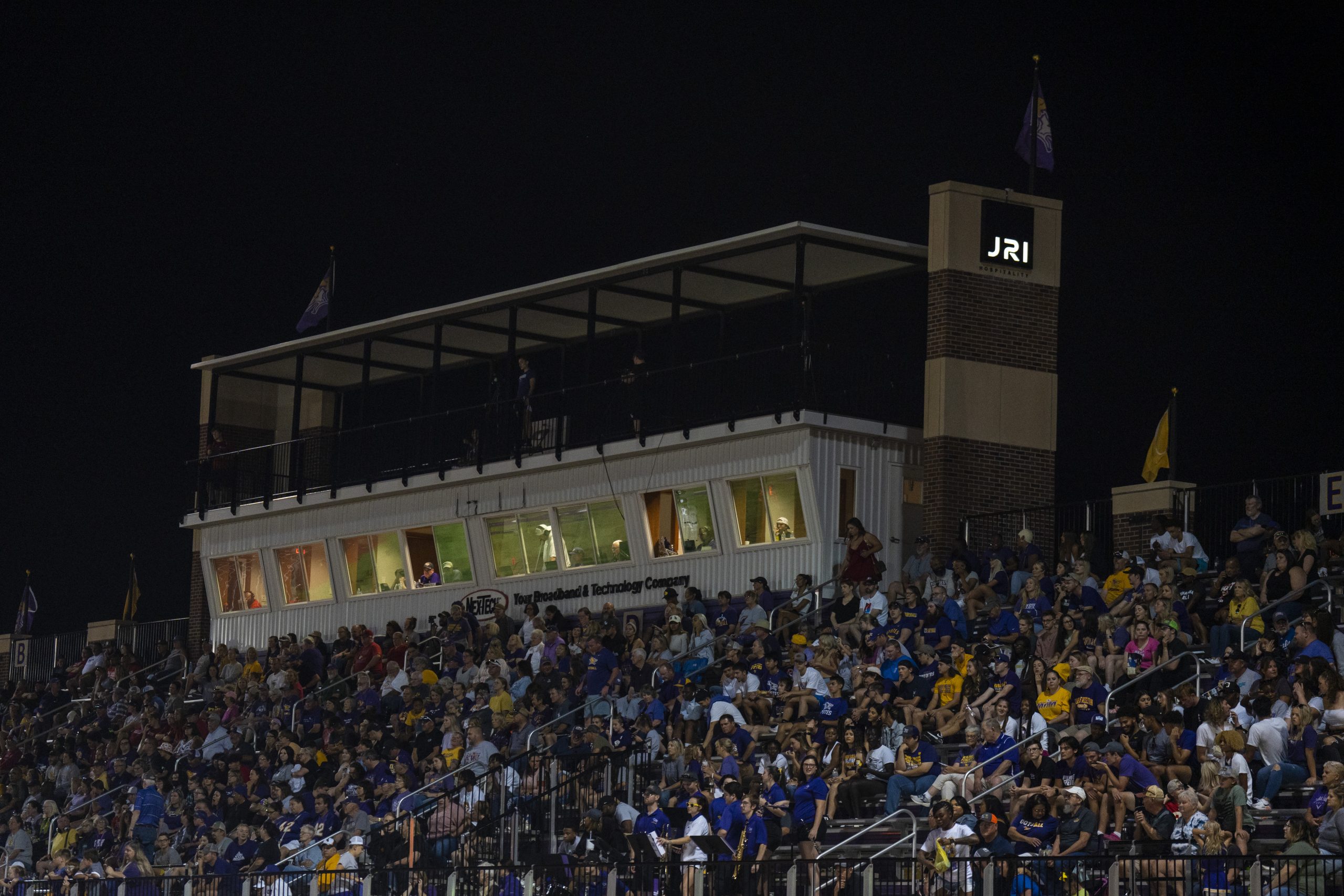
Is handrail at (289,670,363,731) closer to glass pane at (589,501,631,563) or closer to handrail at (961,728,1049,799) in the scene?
glass pane at (589,501,631,563)

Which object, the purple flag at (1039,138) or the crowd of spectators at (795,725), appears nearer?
the crowd of spectators at (795,725)

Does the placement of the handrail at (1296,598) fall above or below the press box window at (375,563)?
below

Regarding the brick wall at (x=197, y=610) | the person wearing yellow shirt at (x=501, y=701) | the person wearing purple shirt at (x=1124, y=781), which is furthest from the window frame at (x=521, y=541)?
the person wearing purple shirt at (x=1124, y=781)

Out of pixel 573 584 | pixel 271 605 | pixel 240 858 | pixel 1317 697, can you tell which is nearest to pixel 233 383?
pixel 271 605

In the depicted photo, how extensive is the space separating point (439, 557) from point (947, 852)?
1785 centimetres

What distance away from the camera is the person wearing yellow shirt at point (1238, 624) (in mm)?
19969

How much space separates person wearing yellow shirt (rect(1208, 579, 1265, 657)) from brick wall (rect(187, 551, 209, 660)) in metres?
23.2

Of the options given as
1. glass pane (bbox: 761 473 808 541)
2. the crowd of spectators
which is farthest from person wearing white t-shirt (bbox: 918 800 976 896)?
glass pane (bbox: 761 473 808 541)

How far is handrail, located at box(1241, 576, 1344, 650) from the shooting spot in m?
19.7

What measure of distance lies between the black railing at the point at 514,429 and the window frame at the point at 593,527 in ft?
2.81

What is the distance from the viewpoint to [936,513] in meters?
27.9

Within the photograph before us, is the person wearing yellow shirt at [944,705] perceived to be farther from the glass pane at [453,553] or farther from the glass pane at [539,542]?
the glass pane at [453,553]

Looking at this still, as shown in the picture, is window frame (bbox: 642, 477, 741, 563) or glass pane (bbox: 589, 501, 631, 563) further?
glass pane (bbox: 589, 501, 631, 563)

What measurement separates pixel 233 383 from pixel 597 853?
2128cm
